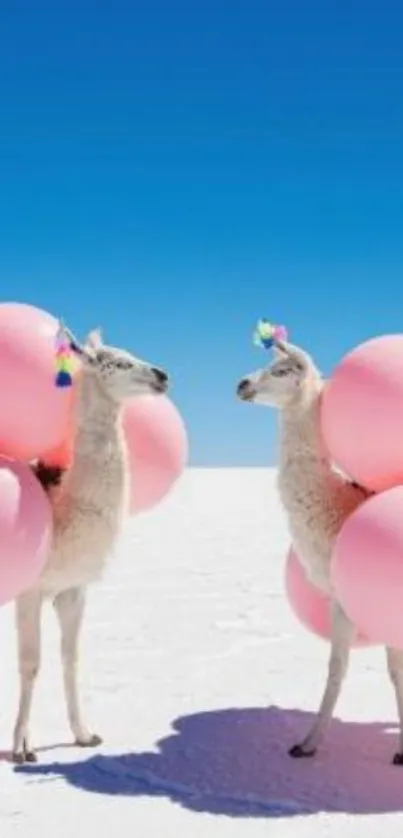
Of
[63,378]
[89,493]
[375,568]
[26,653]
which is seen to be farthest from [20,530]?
[375,568]

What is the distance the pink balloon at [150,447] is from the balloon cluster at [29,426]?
0.28m

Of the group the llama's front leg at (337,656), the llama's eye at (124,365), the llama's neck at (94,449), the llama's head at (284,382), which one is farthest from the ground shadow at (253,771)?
the llama's eye at (124,365)

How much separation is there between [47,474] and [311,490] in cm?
168

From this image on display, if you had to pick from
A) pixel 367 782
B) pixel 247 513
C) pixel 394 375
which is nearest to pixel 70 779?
pixel 367 782

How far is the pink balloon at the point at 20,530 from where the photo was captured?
6629 millimetres

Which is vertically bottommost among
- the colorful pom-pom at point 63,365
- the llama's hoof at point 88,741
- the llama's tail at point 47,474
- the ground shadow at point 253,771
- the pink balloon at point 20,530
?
the ground shadow at point 253,771

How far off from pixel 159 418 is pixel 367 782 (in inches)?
107

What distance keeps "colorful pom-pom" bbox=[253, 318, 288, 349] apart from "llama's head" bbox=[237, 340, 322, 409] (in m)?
0.09

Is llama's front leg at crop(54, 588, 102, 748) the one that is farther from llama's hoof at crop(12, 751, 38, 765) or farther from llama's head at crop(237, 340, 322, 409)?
llama's head at crop(237, 340, 322, 409)

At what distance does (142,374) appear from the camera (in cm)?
723

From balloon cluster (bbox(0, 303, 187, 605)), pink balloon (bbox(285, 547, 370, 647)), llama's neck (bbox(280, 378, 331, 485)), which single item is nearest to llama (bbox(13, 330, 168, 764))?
balloon cluster (bbox(0, 303, 187, 605))

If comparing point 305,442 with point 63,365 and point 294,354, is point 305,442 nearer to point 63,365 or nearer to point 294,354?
point 294,354

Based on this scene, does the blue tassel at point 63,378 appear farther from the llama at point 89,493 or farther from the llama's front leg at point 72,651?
the llama's front leg at point 72,651

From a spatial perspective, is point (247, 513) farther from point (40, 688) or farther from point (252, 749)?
point (252, 749)
